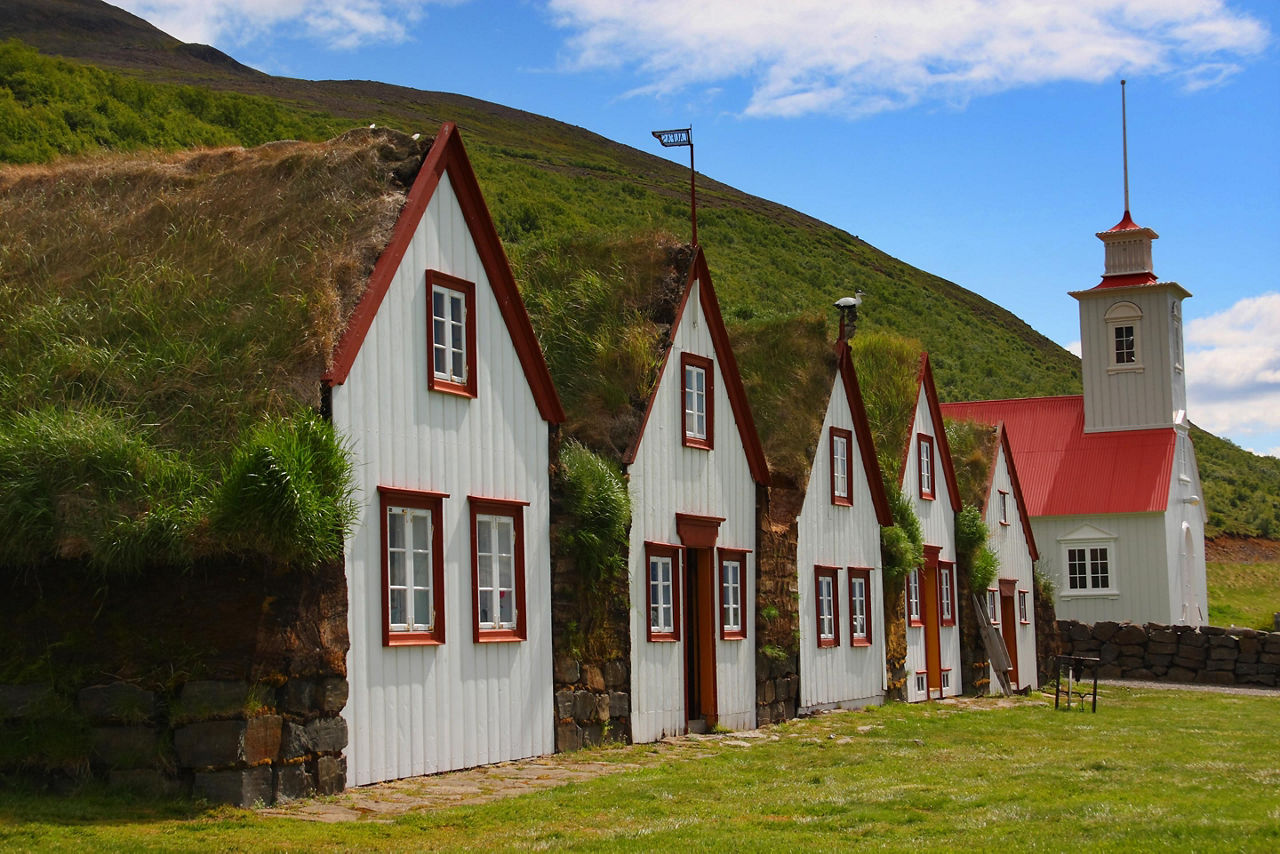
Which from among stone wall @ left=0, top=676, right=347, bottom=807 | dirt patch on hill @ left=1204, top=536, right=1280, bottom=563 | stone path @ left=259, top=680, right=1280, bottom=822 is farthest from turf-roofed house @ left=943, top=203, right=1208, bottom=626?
stone wall @ left=0, top=676, right=347, bottom=807

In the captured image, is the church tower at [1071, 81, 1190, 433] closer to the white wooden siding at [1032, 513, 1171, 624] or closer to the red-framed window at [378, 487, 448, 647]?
the white wooden siding at [1032, 513, 1171, 624]

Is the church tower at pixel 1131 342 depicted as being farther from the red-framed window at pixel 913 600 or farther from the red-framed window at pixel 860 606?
the red-framed window at pixel 860 606

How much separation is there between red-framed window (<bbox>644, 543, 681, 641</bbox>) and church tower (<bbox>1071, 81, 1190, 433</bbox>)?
114ft

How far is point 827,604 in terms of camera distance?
82.1 feet

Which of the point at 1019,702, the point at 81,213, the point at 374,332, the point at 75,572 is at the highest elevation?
the point at 81,213

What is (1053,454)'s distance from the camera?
50.4 metres

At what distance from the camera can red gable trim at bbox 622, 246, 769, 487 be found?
20.9 metres

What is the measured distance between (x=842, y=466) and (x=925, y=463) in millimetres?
4925

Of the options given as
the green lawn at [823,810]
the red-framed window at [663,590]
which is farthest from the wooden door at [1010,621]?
the green lawn at [823,810]

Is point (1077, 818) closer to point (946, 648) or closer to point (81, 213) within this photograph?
point (81, 213)

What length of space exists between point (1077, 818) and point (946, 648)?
2075 cm

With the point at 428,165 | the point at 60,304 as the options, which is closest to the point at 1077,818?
the point at 428,165

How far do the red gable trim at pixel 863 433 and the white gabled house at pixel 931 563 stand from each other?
1387 millimetres

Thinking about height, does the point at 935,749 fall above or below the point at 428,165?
below
